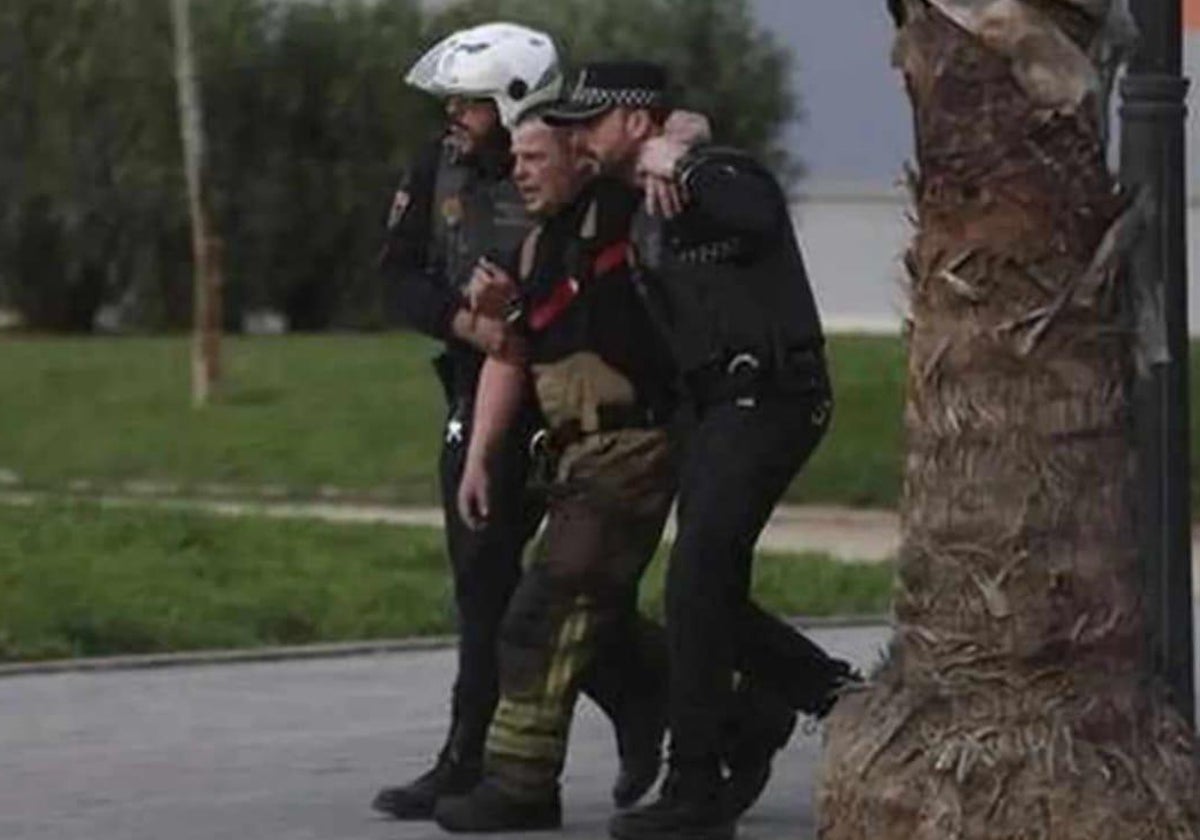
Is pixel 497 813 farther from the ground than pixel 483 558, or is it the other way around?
pixel 483 558

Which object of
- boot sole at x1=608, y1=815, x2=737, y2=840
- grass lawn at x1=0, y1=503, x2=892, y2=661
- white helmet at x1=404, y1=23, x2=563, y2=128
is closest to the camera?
boot sole at x1=608, y1=815, x2=737, y2=840

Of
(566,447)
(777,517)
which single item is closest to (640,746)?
(566,447)

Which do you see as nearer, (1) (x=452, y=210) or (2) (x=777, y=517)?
(1) (x=452, y=210)

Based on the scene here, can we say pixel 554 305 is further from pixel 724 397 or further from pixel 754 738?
pixel 754 738

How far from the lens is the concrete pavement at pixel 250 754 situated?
9.82 metres

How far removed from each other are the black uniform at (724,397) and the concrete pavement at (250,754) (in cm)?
66

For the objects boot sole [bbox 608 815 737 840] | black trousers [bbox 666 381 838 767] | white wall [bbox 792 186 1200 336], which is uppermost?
black trousers [bbox 666 381 838 767]

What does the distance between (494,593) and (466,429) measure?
40 centimetres

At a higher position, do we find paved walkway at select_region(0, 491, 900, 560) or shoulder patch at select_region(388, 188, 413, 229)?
shoulder patch at select_region(388, 188, 413, 229)

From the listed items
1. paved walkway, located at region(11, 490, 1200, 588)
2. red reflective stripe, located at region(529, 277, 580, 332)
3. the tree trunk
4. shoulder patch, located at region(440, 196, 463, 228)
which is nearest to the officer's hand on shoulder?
red reflective stripe, located at region(529, 277, 580, 332)

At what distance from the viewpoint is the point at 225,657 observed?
1362 centimetres

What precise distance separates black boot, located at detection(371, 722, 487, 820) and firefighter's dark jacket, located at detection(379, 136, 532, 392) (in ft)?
→ 2.78

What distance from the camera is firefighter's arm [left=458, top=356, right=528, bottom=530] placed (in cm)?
934

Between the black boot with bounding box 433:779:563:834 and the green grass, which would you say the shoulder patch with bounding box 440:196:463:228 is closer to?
the black boot with bounding box 433:779:563:834
